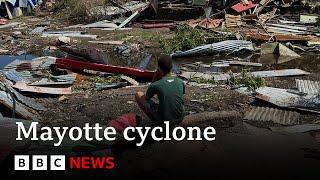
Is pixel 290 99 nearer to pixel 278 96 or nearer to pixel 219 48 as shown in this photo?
pixel 278 96

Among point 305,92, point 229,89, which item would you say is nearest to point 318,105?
point 305,92

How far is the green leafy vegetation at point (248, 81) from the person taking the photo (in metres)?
9.64

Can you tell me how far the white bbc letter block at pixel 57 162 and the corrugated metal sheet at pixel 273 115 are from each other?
11.7ft

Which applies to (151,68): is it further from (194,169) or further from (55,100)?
(194,169)

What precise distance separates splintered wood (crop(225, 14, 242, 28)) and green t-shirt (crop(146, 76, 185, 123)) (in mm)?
12726

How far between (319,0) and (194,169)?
51.0 feet

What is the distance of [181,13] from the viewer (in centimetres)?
2033

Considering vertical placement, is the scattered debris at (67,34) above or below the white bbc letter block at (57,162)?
below

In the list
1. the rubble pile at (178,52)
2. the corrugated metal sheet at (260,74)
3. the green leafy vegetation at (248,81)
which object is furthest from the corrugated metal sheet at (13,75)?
the green leafy vegetation at (248,81)

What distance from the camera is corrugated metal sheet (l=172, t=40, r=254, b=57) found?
45.1 feet

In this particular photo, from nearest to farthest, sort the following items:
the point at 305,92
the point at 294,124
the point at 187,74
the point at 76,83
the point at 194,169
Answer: the point at 194,169
the point at 294,124
the point at 305,92
the point at 76,83
the point at 187,74

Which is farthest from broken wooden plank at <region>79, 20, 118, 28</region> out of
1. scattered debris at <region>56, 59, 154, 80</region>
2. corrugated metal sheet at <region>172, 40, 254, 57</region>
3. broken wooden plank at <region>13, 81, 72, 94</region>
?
broken wooden plank at <region>13, 81, 72, 94</region>

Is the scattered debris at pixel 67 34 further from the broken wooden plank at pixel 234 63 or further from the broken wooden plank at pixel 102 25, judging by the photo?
the broken wooden plank at pixel 234 63

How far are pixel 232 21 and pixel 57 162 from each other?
13996mm
